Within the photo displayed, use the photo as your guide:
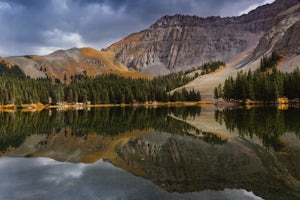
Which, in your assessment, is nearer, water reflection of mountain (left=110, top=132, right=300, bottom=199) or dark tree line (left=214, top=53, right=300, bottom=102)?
water reflection of mountain (left=110, top=132, right=300, bottom=199)

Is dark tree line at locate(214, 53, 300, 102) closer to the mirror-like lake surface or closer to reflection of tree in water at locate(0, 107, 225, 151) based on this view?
reflection of tree in water at locate(0, 107, 225, 151)

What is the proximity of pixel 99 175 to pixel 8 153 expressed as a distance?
14.2 metres

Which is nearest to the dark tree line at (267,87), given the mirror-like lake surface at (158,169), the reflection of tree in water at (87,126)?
the reflection of tree in water at (87,126)

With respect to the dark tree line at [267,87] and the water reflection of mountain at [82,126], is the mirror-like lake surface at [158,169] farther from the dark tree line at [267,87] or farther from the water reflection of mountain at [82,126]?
the dark tree line at [267,87]

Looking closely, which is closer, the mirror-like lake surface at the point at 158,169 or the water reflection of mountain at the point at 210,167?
the mirror-like lake surface at the point at 158,169

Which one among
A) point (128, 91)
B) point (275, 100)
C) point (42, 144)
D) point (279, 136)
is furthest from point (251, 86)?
point (42, 144)

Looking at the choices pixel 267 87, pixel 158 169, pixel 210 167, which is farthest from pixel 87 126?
pixel 267 87

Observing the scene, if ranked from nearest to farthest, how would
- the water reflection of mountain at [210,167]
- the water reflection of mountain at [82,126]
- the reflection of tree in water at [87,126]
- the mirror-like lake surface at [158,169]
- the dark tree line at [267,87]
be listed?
the mirror-like lake surface at [158,169], the water reflection of mountain at [210,167], the reflection of tree in water at [87,126], the water reflection of mountain at [82,126], the dark tree line at [267,87]

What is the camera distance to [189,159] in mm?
22188


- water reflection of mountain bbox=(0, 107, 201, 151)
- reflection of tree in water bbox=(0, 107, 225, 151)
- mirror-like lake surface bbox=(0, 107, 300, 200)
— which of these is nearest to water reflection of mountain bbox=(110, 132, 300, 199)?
mirror-like lake surface bbox=(0, 107, 300, 200)

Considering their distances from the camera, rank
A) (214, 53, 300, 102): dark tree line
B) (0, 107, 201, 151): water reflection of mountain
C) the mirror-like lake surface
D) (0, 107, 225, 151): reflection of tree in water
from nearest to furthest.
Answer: the mirror-like lake surface
(0, 107, 225, 151): reflection of tree in water
(0, 107, 201, 151): water reflection of mountain
(214, 53, 300, 102): dark tree line

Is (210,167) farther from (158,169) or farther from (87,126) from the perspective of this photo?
(87,126)

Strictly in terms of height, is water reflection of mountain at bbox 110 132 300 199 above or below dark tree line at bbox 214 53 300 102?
below

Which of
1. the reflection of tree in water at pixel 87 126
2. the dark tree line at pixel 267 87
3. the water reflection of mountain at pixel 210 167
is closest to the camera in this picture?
the water reflection of mountain at pixel 210 167
